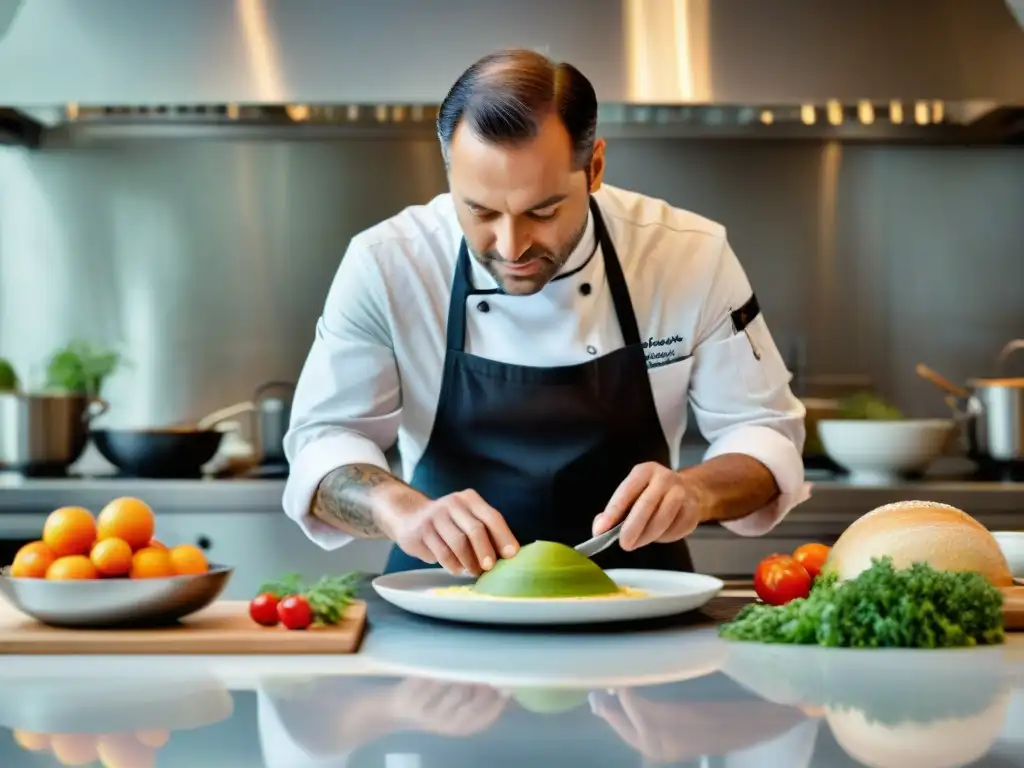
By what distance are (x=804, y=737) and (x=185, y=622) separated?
0.78 meters

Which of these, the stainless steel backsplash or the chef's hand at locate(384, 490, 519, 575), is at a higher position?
the stainless steel backsplash

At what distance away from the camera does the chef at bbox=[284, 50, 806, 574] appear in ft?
6.40

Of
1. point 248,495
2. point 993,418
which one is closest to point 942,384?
point 993,418

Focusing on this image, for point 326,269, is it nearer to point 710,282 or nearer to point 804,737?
point 710,282

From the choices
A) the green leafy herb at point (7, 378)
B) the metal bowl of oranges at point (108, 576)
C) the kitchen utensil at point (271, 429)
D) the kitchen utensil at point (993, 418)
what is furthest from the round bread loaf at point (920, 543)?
the green leafy herb at point (7, 378)

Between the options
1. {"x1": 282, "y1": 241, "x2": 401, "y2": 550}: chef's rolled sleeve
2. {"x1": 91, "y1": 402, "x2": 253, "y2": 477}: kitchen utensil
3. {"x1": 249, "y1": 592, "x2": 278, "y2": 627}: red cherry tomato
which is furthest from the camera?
{"x1": 91, "y1": 402, "x2": 253, "y2": 477}: kitchen utensil

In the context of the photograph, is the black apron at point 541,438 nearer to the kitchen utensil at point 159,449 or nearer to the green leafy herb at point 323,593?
the green leafy herb at point 323,593

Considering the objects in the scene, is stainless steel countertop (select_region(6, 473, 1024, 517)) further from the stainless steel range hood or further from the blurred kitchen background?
the stainless steel range hood

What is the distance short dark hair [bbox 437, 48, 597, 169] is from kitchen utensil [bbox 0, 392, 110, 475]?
5.85 ft

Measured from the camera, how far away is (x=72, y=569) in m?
1.49

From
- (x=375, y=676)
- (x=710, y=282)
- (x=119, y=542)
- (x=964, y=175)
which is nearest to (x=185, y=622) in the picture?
(x=119, y=542)

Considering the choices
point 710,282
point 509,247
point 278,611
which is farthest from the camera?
point 710,282

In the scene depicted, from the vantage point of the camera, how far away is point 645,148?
3.83m

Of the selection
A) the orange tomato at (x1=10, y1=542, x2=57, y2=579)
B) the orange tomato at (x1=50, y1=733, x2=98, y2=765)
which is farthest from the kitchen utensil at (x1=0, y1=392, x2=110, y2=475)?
the orange tomato at (x1=50, y1=733, x2=98, y2=765)
